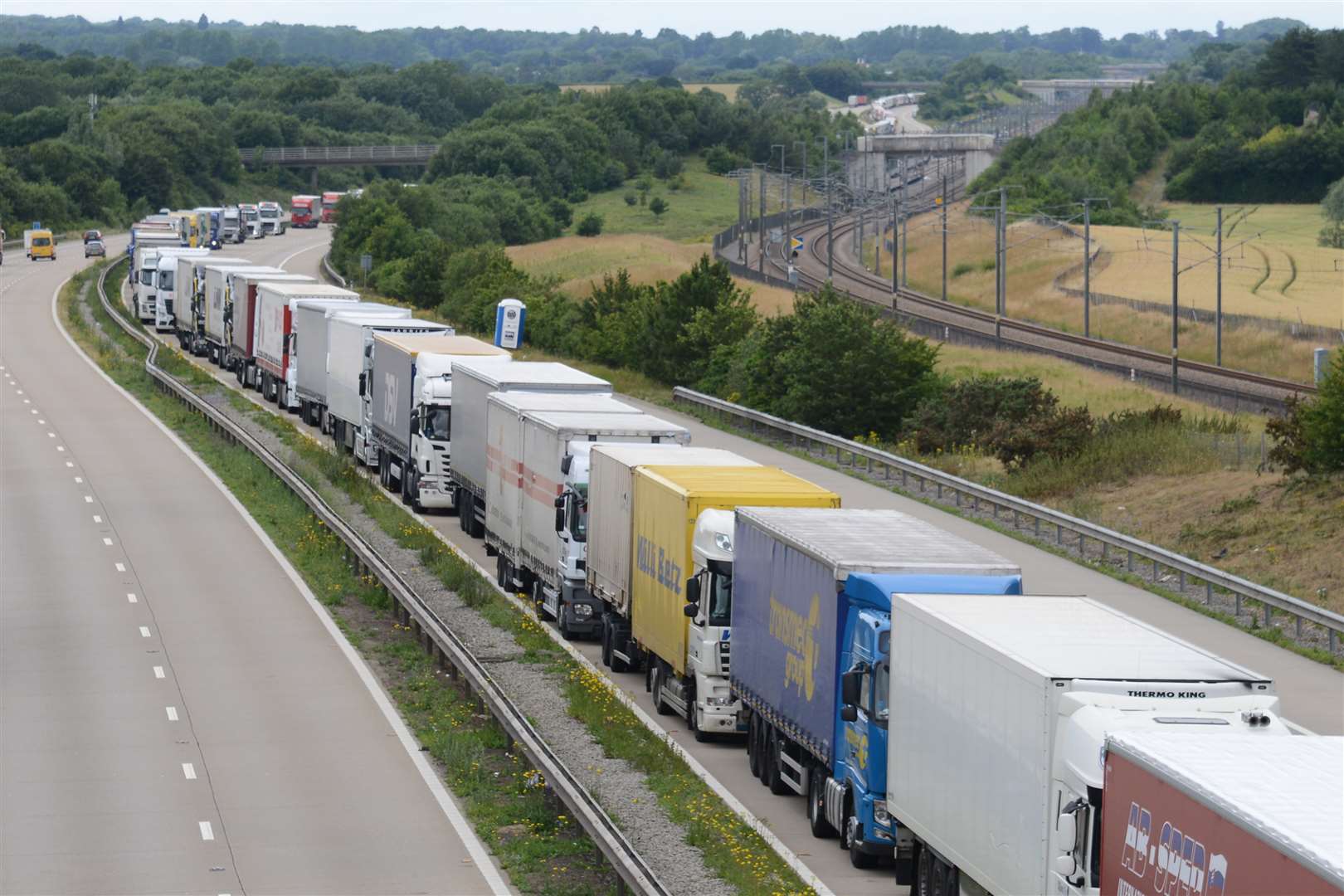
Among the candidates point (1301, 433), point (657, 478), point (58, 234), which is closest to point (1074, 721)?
point (657, 478)

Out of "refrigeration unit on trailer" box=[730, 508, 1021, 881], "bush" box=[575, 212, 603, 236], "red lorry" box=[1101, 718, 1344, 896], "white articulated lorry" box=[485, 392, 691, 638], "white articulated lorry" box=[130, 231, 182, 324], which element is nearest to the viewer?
"red lorry" box=[1101, 718, 1344, 896]

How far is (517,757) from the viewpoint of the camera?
23297 mm

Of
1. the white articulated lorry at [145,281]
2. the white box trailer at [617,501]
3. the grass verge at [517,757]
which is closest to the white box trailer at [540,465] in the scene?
the grass verge at [517,757]

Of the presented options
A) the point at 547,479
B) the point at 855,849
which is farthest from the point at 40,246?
the point at 855,849

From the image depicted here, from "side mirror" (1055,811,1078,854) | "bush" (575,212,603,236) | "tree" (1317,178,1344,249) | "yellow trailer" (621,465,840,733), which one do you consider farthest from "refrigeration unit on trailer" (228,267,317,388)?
"bush" (575,212,603,236)

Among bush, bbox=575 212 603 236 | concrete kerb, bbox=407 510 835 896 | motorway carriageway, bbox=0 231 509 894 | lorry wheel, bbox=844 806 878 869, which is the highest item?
bush, bbox=575 212 603 236

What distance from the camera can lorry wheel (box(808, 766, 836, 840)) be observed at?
65.1ft

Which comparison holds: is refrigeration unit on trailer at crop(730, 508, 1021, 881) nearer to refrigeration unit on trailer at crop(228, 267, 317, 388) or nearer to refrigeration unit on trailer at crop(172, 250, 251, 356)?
refrigeration unit on trailer at crop(228, 267, 317, 388)

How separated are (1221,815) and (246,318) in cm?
5908

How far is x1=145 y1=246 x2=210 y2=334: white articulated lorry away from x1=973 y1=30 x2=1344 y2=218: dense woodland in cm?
7983

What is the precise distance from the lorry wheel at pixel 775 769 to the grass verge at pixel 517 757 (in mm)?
801

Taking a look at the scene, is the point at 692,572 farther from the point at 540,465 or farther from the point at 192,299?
the point at 192,299

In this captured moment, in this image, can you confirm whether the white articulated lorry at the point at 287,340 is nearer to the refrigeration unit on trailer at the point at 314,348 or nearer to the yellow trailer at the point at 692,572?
the refrigeration unit on trailer at the point at 314,348

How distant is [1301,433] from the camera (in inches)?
1454
